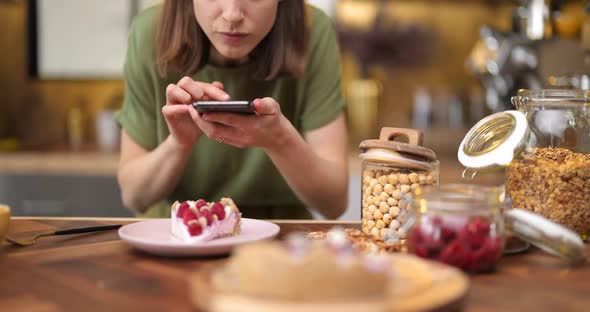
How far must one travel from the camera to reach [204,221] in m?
0.96

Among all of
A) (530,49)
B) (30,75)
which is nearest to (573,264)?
(530,49)

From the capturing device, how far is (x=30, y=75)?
327 centimetres

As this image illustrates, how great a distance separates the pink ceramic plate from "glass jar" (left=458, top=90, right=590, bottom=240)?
1.05 ft

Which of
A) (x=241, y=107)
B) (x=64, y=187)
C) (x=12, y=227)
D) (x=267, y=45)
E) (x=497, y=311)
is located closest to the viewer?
(x=497, y=311)

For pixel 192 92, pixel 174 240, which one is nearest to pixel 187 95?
pixel 192 92

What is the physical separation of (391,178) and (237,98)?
2.31 feet

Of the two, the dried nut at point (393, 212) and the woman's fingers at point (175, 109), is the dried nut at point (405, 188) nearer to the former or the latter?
the dried nut at point (393, 212)

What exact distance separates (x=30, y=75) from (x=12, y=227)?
2.29 m

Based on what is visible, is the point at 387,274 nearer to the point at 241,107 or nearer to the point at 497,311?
the point at 497,311

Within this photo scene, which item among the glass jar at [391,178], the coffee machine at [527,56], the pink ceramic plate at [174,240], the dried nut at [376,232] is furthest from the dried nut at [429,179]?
the coffee machine at [527,56]

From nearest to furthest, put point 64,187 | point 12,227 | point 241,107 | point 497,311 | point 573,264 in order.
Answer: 1. point 497,311
2. point 573,264
3. point 241,107
4. point 12,227
5. point 64,187

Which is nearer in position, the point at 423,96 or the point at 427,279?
the point at 427,279

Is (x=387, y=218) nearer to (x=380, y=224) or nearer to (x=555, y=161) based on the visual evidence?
(x=380, y=224)

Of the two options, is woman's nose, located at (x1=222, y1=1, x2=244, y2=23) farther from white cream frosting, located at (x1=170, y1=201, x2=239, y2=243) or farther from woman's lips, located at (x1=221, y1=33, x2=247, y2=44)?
white cream frosting, located at (x1=170, y1=201, x2=239, y2=243)
